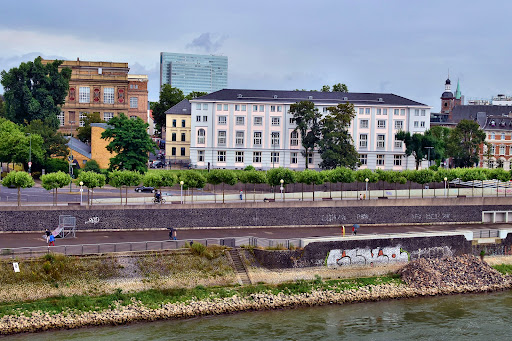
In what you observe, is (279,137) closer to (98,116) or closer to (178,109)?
(178,109)

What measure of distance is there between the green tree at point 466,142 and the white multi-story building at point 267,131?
15605mm

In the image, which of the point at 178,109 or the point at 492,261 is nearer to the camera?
the point at 492,261

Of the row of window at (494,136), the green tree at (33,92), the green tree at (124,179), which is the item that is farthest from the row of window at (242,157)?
the row of window at (494,136)

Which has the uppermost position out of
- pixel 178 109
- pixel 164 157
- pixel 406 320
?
pixel 178 109

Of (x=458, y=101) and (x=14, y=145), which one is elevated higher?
(x=458, y=101)

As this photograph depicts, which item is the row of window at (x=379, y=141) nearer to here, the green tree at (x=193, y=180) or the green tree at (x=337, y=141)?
the green tree at (x=337, y=141)

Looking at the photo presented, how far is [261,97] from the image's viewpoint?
9306 cm

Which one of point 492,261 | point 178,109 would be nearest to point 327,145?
Answer: point 178,109

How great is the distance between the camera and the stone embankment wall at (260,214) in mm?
51125

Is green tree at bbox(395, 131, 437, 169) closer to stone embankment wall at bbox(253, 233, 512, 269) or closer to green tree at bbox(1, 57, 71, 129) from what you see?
stone embankment wall at bbox(253, 233, 512, 269)

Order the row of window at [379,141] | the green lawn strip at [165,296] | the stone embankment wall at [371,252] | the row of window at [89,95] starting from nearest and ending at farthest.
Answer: the green lawn strip at [165,296] → the stone embankment wall at [371,252] → the row of window at [379,141] → the row of window at [89,95]

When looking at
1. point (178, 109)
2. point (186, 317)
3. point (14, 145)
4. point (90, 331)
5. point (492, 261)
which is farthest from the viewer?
point (178, 109)

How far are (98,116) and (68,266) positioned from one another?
7046 centimetres

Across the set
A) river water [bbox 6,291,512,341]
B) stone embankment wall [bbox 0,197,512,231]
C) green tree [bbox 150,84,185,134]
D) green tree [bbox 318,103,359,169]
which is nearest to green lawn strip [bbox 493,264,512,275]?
river water [bbox 6,291,512,341]
